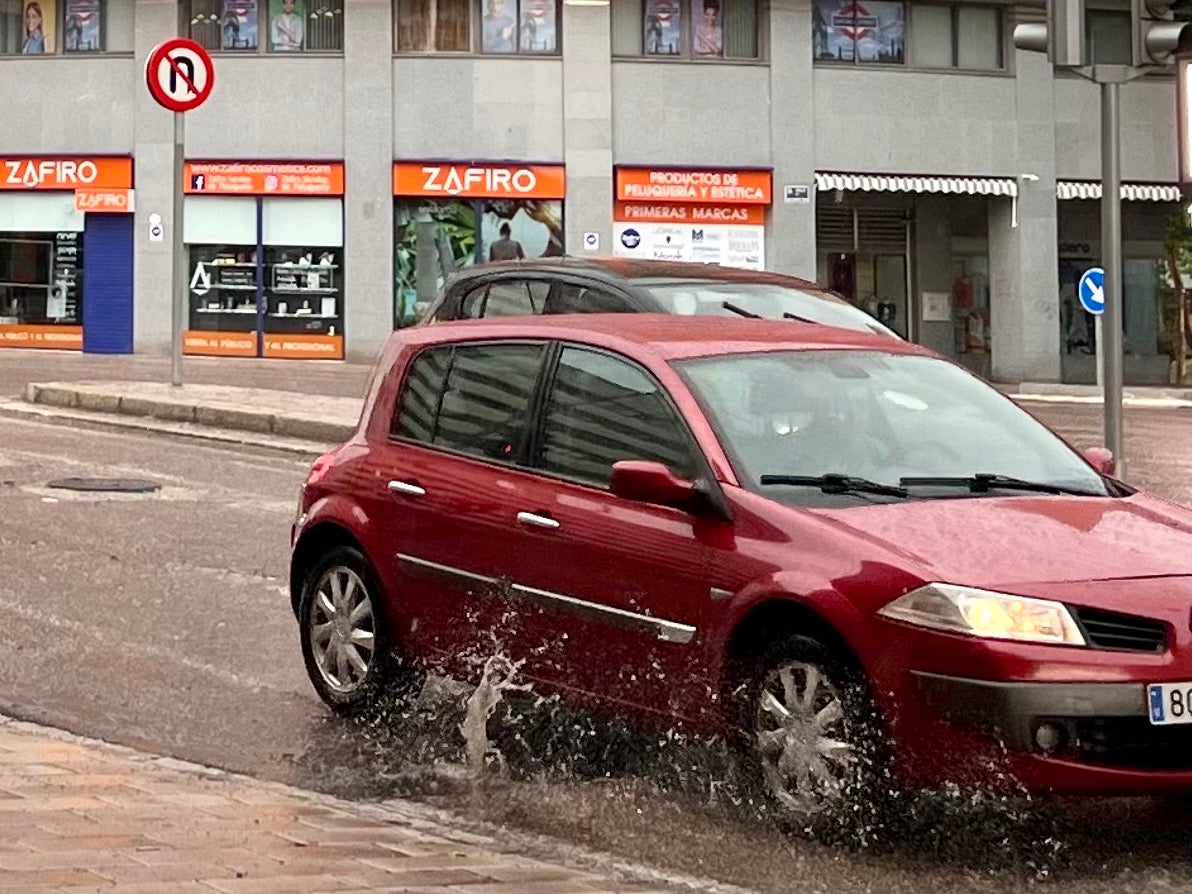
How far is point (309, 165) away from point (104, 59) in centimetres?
389

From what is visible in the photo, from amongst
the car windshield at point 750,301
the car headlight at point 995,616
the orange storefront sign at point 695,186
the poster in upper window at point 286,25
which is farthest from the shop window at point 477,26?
the car headlight at point 995,616

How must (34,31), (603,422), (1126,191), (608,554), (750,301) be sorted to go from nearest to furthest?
(608,554)
(603,422)
(750,301)
(34,31)
(1126,191)

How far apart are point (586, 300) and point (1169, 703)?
741 centimetres

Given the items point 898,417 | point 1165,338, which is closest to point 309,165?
point 1165,338

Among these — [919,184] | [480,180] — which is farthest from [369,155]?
[919,184]

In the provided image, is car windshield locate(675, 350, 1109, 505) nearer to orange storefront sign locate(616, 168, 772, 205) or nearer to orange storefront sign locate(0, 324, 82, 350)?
orange storefront sign locate(616, 168, 772, 205)

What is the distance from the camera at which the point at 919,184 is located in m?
38.4

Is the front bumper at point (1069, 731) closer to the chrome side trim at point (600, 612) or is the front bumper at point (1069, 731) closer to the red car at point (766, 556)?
the red car at point (766, 556)

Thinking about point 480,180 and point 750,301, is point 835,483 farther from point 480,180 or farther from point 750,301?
point 480,180

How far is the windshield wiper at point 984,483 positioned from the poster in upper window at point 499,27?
30460 millimetres

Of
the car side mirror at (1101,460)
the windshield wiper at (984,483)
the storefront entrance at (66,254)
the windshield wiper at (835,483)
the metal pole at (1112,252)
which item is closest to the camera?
the windshield wiper at (835,483)

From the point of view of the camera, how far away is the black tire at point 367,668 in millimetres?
7965

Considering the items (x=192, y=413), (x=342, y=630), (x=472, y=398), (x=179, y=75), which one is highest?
(x=179, y=75)

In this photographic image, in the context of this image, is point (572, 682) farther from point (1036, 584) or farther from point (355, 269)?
point (355, 269)
